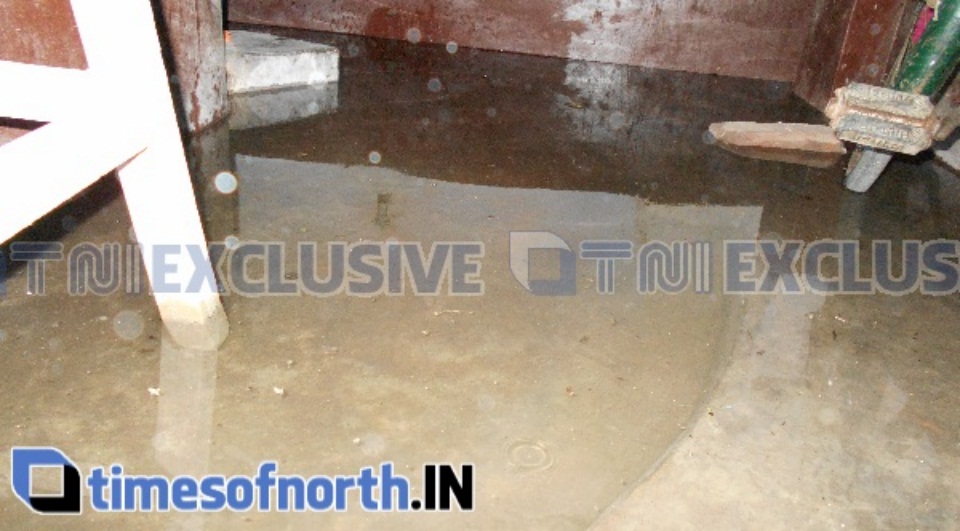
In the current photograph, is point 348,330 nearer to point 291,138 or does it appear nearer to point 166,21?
point 291,138

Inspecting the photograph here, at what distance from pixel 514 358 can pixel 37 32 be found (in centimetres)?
179

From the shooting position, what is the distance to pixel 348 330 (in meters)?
2.00

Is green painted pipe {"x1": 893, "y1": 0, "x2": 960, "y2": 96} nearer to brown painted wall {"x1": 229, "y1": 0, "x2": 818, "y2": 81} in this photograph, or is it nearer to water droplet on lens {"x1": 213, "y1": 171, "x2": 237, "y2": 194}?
brown painted wall {"x1": 229, "y1": 0, "x2": 818, "y2": 81}

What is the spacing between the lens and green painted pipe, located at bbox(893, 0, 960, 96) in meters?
2.52

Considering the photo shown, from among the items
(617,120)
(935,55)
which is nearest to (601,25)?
(617,120)

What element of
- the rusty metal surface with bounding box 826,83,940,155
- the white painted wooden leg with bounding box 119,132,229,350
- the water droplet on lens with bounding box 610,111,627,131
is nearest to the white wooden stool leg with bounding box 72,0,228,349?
the white painted wooden leg with bounding box 119,132,229,350

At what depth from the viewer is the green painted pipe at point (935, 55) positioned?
2.52 m

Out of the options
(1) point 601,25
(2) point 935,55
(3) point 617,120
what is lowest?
(3) point 617,120

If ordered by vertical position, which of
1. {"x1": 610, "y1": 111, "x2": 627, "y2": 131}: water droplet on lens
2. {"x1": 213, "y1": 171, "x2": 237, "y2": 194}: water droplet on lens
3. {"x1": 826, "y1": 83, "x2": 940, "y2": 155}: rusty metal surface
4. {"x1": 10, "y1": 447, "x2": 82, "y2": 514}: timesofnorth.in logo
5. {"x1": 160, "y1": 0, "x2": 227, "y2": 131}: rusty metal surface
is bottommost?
{"x1": 10, "y1": 447, "x2": 82, "y2": 514}: timesofnorth.in logo

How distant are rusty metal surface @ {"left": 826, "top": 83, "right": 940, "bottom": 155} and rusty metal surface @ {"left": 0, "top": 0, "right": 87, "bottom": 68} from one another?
2621mm

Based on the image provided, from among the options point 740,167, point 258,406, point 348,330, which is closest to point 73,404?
point 258,406

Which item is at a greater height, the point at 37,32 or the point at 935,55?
the point at 935,55

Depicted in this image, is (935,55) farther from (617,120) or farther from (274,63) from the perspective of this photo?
(274,63)

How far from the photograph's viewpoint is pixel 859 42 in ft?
→ 13.4
